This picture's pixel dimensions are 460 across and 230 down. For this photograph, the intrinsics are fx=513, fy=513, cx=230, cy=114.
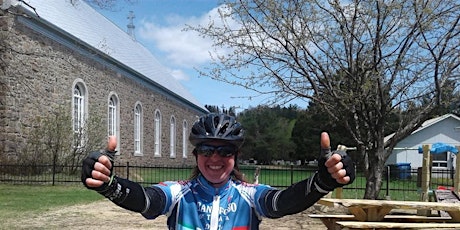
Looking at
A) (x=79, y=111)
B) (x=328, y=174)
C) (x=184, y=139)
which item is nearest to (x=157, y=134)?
(x=184, y=139)

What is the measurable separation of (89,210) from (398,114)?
7.16 meters

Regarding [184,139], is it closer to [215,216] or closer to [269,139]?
[269,139]

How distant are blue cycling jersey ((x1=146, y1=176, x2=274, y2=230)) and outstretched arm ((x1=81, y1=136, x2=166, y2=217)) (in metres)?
0.07

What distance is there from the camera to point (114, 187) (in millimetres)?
2057

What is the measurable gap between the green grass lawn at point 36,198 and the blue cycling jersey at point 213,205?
9.22 m

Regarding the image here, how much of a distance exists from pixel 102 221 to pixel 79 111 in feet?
50.8

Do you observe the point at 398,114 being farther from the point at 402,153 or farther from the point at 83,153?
the point at 402,153

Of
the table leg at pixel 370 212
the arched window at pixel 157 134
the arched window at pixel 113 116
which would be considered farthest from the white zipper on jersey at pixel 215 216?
the arched window at pixel 157 134

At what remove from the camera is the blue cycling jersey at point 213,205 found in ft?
7.45

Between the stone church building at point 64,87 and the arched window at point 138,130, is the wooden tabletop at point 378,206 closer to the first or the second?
the stone church building at point 64,87

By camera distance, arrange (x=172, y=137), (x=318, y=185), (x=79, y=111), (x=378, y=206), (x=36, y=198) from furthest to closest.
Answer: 1. (x=172, y=137)
2. (x=79, y=111)
3. (x=36, y=198)
4. (x=378, y=206)
5. (x=318, y=185)

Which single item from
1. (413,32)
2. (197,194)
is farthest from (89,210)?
(197,194)

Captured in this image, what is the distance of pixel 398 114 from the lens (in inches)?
410

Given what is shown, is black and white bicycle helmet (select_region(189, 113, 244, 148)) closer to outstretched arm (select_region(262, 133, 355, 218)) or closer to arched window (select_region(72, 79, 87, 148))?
outstretched arm (select_region(262, 133, 355, 218))
